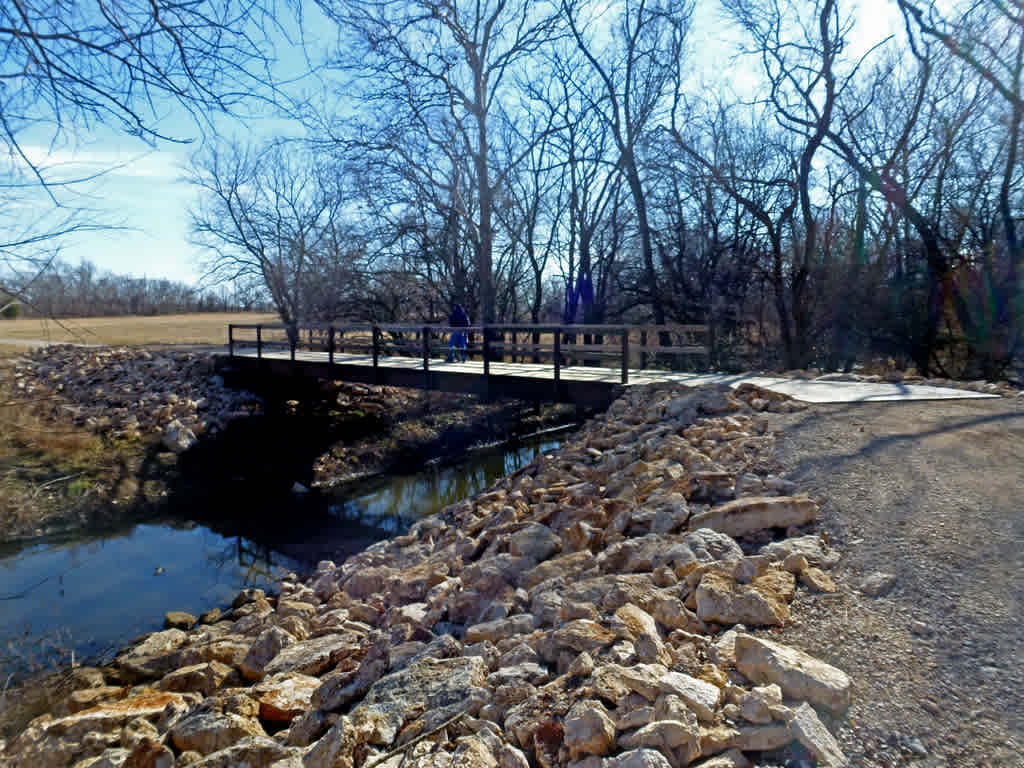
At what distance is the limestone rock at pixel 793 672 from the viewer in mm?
2369

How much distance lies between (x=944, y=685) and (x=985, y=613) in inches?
27.5

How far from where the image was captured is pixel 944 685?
2.47 metres

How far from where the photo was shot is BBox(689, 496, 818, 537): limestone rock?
4168 millimetres

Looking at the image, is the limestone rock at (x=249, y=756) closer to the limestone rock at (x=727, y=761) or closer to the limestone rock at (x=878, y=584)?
the limestone rock at (x=727, y=761)

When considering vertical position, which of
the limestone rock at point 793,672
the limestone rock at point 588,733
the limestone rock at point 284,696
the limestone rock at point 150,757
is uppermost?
the limestone rock at point 793,672

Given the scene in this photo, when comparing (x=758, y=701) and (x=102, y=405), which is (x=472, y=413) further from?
(x=758, y=701)

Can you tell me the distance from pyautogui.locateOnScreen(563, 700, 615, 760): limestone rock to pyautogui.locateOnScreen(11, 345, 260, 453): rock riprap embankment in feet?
45.7

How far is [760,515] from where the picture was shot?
420cm

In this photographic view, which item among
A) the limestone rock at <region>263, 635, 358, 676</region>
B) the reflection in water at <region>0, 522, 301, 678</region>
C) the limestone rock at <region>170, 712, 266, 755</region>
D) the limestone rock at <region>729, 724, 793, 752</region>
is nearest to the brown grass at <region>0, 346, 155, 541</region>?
the reflection in water at <region>0, 522, 301, 678</region>

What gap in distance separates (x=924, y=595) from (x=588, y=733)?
196cm

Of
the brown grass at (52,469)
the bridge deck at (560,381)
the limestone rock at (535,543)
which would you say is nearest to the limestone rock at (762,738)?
the limestone rock at (535,543)

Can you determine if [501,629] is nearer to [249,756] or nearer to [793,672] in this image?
[249,756]

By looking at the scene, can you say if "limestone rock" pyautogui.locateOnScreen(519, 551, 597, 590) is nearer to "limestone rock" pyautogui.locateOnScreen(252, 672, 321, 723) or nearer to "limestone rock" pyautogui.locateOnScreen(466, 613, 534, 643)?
"limestone rock" pyautogui.locateOnScreen(466, 613, 534, 643)

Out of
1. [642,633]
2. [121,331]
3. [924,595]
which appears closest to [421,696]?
[642,633]
